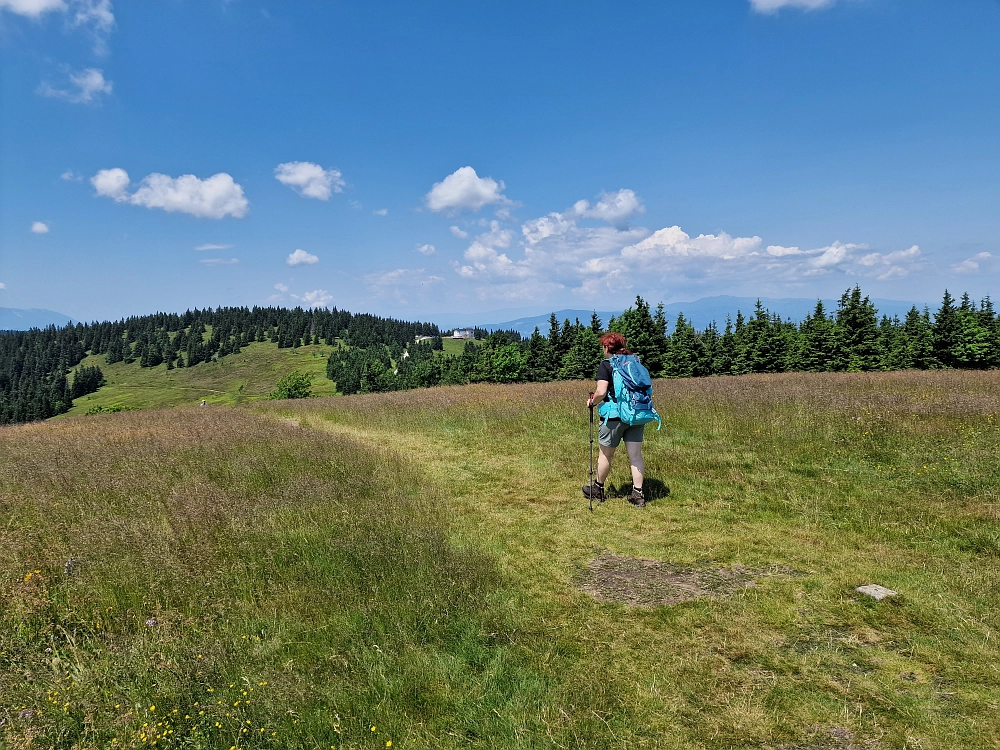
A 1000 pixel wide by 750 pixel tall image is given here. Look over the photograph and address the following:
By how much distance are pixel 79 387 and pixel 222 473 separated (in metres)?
240

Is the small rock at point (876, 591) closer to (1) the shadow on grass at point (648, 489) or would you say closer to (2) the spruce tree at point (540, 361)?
(1) the shadow on grass at point (648, 489)

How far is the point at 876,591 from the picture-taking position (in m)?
4.75

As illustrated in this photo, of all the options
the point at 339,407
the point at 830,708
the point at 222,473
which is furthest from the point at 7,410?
the point at 830,708

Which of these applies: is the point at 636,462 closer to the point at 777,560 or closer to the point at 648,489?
the point at 648,489

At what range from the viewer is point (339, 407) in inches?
807

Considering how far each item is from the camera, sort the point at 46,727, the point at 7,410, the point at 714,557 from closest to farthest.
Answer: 1. the point at 46,727
2. the point at 714,557
3. the point at 7,410

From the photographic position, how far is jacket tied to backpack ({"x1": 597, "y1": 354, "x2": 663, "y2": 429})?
24.7ft

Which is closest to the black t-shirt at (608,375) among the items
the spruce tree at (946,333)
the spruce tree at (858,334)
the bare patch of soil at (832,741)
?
the bare patch of soil at (832,741)

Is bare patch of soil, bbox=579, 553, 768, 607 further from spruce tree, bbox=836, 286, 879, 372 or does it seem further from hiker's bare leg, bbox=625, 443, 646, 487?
spruce tree, bbox=836, 286, 879, 372

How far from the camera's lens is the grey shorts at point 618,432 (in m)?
7.72

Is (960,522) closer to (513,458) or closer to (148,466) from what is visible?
(513,458)

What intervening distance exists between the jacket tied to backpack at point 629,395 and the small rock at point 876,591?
10.6 ft

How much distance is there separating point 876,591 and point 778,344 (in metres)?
64.6

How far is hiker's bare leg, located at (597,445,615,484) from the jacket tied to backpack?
563mm
